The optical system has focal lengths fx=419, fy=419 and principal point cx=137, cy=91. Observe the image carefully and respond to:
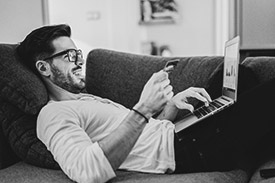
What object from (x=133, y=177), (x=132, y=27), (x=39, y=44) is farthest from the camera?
(x=132, y=27)

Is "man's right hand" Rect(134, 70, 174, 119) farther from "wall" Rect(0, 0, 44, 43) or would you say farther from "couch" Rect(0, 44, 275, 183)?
"wall" Rect(0, 0, 44, 43)

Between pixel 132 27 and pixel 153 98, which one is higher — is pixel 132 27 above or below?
above

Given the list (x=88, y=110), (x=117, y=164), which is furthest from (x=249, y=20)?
(x=117, y=164)

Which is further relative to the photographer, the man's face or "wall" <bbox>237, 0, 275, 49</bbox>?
"wall" <bbox>237, 0, 275, 49</bbox>

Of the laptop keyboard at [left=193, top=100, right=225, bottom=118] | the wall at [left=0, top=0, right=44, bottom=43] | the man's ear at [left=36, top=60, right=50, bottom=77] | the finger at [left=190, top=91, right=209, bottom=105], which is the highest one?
the wall at [left=0, top=0, right=44, bottom=43]

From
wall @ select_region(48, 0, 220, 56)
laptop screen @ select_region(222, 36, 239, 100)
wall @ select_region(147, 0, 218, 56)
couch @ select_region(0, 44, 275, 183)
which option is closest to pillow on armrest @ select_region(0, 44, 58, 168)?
couch @ select_region(0, 44, 275, 183)

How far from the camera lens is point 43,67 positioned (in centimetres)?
170

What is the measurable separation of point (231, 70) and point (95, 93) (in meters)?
0.71

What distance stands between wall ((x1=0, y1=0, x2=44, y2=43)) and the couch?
88cm

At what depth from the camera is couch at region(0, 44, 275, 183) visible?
145 centimetres

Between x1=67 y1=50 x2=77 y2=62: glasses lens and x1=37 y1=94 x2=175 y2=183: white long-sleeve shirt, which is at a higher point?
x1=67 y1=50 x2=77 y2=62: glasses lens

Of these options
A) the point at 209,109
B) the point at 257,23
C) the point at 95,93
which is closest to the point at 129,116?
the point at 209,109

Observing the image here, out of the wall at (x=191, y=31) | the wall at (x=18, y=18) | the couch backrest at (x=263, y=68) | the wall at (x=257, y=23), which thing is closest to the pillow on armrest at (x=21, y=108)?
the couch backrest at (x=263, y=68)

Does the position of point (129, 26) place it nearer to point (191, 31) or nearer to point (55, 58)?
point (191, 31)
